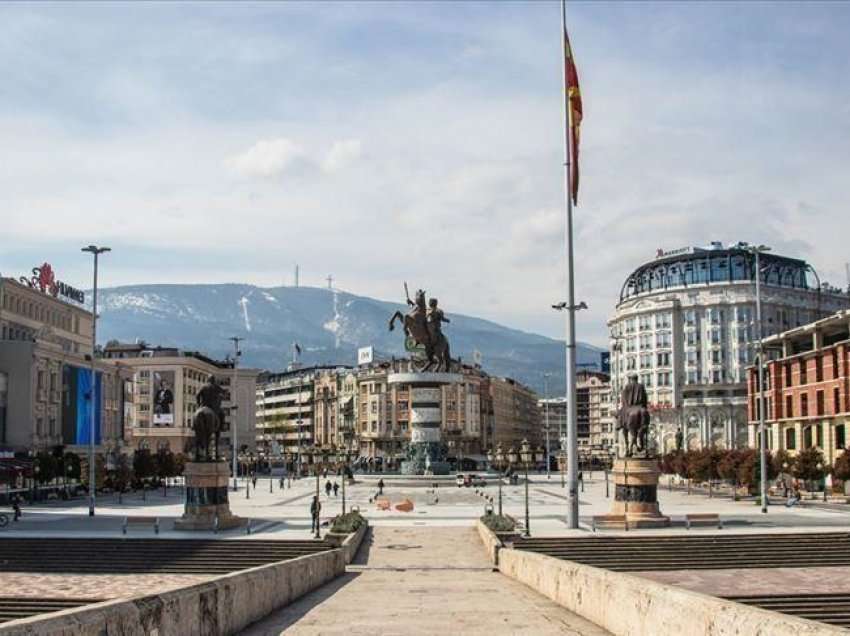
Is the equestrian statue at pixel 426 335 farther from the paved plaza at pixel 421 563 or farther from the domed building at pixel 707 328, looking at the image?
the domed building at pixel 707 328

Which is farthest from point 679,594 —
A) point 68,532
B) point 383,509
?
point 383,509

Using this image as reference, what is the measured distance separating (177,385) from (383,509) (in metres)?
109

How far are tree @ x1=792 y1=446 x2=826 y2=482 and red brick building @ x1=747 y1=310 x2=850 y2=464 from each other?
7438 millimetres

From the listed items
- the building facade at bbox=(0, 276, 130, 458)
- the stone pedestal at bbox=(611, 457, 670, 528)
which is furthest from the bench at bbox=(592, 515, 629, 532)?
the building facade at bbox=(0, 276, 130, 458)

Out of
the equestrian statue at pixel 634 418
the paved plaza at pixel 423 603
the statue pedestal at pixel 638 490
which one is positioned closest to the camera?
the paved plaza at pixel 423 603

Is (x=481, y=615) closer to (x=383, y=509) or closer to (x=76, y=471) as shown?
(x=383, y=509)

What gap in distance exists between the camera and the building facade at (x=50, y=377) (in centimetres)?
9138

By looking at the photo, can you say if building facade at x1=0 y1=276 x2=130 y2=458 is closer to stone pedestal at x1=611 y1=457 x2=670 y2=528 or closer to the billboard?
the billboard

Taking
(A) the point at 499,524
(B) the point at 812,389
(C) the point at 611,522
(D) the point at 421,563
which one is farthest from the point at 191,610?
(B) the point at 812,389

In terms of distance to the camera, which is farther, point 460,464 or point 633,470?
point 460,464

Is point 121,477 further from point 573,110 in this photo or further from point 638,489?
point 573,110

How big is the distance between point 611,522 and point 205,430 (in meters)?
19.0

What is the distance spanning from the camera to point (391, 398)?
184750mm

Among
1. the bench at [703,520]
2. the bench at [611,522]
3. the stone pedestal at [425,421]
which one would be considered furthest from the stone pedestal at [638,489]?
the stone pedestal at [425,421]
